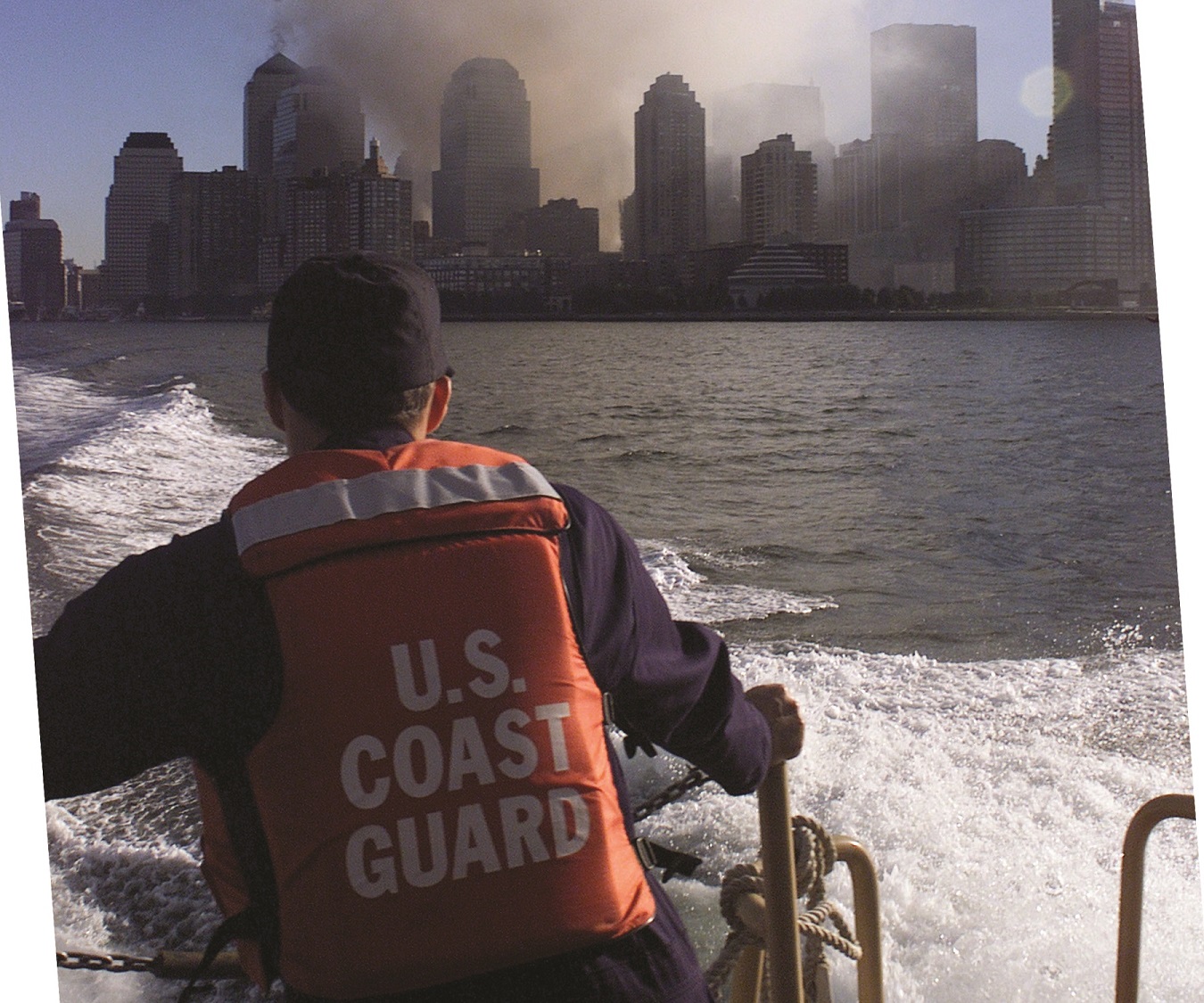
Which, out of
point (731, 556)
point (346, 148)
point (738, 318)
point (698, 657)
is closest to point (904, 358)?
point (731, 556)

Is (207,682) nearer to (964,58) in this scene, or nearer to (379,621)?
(379,621)

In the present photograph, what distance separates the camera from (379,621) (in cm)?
56

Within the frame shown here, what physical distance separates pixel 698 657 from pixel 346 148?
226cm

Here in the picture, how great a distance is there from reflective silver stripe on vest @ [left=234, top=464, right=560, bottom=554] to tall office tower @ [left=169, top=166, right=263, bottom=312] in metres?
1.99

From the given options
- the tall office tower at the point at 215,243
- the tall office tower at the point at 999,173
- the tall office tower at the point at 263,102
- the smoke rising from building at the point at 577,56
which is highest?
the smoke rising from building at the point at 577,56

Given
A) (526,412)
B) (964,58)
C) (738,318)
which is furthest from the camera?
(526,412)

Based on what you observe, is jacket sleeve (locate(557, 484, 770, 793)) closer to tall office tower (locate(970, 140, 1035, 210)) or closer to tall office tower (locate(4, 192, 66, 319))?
tall office tower (locate(4, 192, 66, 319))

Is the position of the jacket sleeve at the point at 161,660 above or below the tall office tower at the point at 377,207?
below

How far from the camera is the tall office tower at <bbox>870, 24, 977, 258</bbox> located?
2578 millimetres

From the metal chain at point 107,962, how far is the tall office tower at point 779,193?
7.48ft

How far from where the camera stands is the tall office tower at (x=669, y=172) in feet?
8.55

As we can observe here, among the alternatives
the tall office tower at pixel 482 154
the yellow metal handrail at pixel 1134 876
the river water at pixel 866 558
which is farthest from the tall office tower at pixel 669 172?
the yellow metal handrail at pixel 1134 876

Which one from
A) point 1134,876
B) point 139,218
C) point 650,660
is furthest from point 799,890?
point 139,218

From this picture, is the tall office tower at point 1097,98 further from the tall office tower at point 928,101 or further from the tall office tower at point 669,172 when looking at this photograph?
the tall office tower at point 669,172
